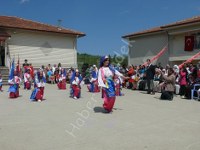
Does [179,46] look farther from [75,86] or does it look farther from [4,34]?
[4,34]

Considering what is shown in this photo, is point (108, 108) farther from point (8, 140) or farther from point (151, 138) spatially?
point (8, 140)

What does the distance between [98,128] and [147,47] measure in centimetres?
2244

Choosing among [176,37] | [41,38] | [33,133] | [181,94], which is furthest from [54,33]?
[33,133]

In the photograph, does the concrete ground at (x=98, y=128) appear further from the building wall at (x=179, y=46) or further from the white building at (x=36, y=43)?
the white building at (x=36, y=43)

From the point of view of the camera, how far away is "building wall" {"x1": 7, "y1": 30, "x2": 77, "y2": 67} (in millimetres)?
26156

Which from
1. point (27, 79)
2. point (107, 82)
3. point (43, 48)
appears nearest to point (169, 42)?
point (43, 48)

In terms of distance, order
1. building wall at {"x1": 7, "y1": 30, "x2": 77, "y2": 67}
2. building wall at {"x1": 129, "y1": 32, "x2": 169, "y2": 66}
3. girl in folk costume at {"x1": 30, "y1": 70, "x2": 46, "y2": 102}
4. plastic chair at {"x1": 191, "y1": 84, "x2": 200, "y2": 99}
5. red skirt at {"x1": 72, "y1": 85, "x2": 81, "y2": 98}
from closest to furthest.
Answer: girl in folk costume at {"x1": 30, "y1": 70, "x2": 46, "y2": 102} → red skirt at {"x1": 72, "y1": 85, "x2": 81, "y2": 98} → plastic chair at {"x1": 191, "y1": 84, "x2": 200, "y2": 99} → building wall at {"x1": 7, "y1": 30, "x2": 77, "y2": 67} → building wall at {"x1": 129, "y1": 32, "x2": 169, "y2": 66}

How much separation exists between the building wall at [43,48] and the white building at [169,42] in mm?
6268

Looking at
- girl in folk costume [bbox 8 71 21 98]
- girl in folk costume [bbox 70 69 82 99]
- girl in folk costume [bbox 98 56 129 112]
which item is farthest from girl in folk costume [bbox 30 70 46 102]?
girl in folk costume [bbox 98 56 129 112]

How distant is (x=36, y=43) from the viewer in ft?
90.2

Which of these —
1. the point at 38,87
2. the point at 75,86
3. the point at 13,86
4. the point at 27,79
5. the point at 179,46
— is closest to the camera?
the point at 38,87

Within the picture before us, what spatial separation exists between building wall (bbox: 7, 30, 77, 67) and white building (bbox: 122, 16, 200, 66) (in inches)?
247

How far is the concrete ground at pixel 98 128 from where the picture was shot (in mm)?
5688

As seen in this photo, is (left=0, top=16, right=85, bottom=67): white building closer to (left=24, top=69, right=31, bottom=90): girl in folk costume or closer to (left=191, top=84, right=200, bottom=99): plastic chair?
(left=24, top=69, right=31, bottom=90): girl in folk costume
